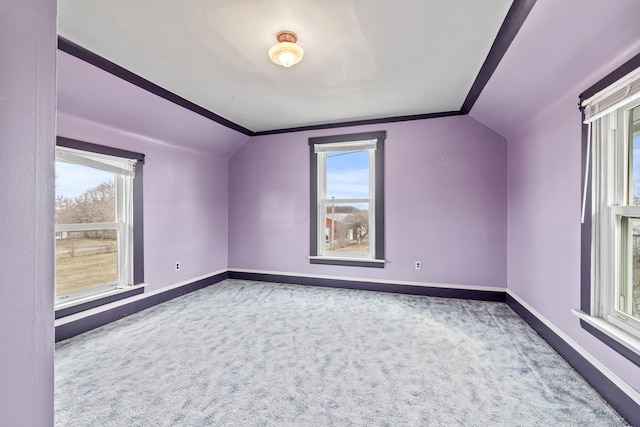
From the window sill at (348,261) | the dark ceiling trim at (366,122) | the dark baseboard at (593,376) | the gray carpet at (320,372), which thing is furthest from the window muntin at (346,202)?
the dark baseboard at (593,376)

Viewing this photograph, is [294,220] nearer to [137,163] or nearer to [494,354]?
[137,163]

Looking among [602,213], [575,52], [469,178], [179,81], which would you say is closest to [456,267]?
[469,178]

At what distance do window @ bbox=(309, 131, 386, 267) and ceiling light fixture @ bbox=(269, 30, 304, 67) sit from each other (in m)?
2.03

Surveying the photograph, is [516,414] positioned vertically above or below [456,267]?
below

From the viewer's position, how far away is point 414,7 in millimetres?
1822

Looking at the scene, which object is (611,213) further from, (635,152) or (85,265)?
(85,265)

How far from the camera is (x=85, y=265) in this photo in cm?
292

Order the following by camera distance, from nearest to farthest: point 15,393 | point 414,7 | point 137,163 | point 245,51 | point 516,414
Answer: point 15,393 → point 516,414 → point 414,7 → point 245,51 → point 137,163

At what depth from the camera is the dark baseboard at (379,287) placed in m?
3.60

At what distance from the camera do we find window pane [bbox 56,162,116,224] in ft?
8.93

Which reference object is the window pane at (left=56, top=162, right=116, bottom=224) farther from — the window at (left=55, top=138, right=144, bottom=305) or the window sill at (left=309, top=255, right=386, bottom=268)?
the window sill at (left=309, top=255, right=386, bottom=268)

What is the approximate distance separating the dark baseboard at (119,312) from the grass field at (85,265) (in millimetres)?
318

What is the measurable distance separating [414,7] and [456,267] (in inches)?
116

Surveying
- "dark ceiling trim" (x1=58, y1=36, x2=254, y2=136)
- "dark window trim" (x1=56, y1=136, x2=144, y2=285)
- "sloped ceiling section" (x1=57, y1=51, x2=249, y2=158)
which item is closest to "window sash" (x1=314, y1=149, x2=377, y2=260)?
"sloped ceiling section" (x1=57, y1=51, x2=249, y2=158)
